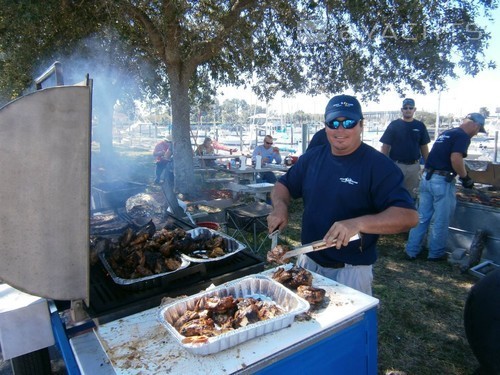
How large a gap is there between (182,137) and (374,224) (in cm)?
734

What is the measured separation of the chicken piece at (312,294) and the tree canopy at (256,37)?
5874mm

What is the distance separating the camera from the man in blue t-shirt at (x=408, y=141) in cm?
555

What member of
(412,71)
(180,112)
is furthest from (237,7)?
(412,71)

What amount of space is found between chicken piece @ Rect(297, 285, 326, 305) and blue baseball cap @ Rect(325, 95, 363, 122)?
1044mm

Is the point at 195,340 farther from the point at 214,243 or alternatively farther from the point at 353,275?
the point at 353,275

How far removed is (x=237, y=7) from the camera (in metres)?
6.85

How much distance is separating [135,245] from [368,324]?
5.13 feet

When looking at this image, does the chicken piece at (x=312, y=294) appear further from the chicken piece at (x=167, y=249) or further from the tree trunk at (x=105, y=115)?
the tree trunk at (x=105, y=115)

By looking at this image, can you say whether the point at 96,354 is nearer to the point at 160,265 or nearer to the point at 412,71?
Answer: the point at 160,265

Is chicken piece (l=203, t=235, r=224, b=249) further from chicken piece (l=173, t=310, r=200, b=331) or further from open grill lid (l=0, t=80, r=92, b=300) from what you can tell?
open grill lid (l=0, t=80, r=92, b=300)

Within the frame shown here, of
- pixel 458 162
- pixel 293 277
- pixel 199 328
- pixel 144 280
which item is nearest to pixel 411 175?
pixel 458 162

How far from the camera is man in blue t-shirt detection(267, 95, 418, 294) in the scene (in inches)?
73.2

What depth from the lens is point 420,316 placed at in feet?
11.8

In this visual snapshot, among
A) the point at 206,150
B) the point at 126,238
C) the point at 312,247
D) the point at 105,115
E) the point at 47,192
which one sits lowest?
the point at 126,238
